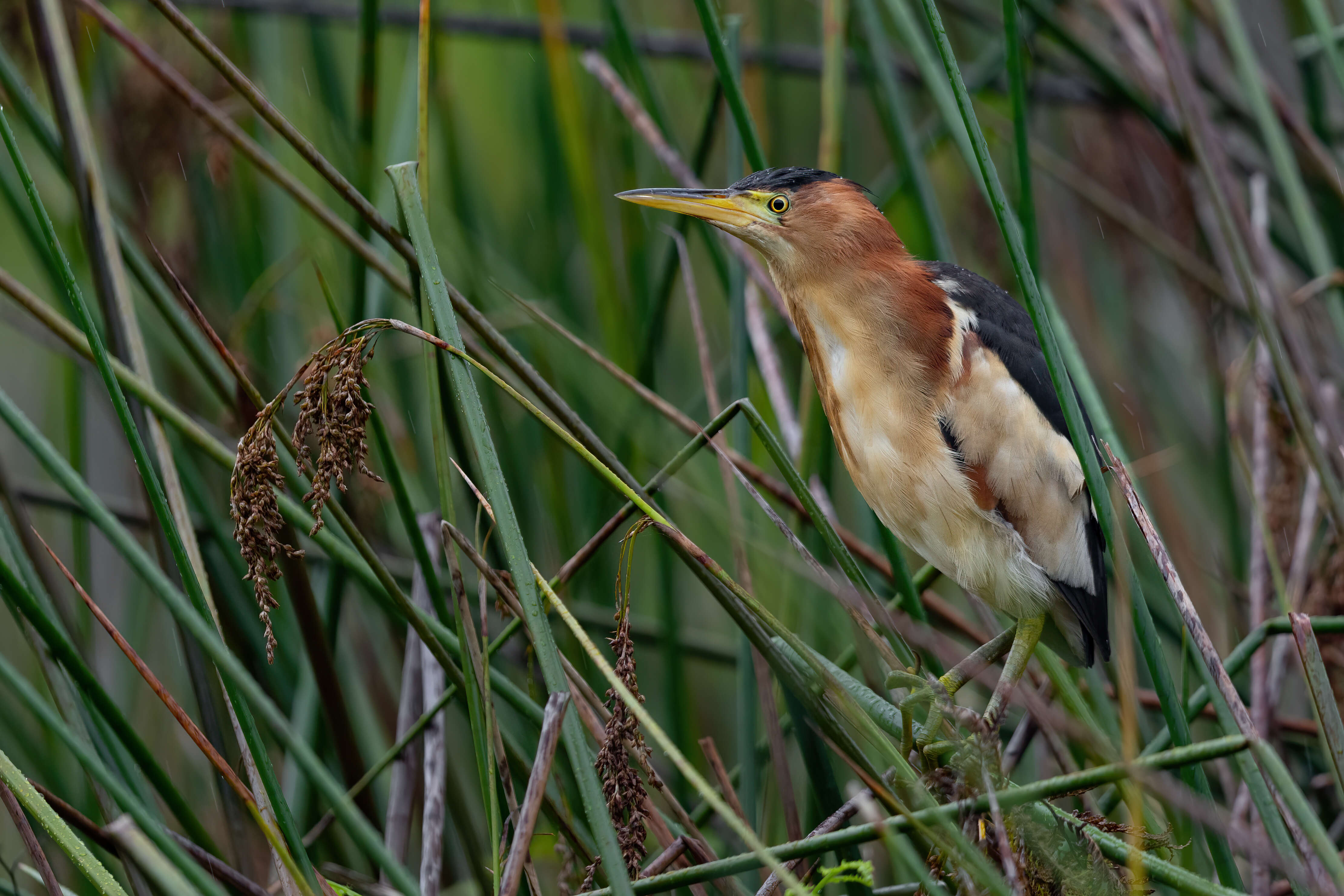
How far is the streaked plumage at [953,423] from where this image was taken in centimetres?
136

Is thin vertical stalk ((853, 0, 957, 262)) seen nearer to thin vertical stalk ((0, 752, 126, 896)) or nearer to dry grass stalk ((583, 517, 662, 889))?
dry grass stalk ((583, 517, 662, 889))

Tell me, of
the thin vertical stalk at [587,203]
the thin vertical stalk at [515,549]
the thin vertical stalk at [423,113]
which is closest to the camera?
the thin vertical stalk at [515,549]

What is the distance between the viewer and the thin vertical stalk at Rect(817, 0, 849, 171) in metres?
1.53

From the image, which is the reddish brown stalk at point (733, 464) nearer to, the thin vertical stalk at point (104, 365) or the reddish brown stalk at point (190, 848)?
the thin vertical stalk at point (104, 365)

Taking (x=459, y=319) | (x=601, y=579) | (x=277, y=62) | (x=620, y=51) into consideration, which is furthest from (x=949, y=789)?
(x=277, y=62)

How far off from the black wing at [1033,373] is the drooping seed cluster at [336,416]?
0.84 meters

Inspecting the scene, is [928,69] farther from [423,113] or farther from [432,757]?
[432,757]

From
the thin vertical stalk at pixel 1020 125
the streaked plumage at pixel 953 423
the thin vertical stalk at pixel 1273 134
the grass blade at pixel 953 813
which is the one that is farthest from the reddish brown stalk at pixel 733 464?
the thin vertical stalk at pixel 1273 134

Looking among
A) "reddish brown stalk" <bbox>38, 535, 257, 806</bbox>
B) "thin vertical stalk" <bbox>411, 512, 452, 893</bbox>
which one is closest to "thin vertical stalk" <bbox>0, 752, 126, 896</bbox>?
"reddish brown stalk" <bbox>38, 535, 257, 806</bbox>

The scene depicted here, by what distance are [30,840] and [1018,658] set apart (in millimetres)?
1090

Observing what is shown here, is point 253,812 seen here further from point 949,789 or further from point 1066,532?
point 1066,532

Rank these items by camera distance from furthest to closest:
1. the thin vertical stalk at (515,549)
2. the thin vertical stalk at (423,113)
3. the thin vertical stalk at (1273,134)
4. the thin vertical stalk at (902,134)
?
the thin vertical stalk at (902,134)
the thin vertical stalk at (1273,134)
the thin vertical stalk at (423,113)
the thin vertical stalk at (515,549)

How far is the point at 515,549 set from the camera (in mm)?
804

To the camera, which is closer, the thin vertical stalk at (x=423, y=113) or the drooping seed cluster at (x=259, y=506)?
the drooping seed cluster at (x=259, y=506)
